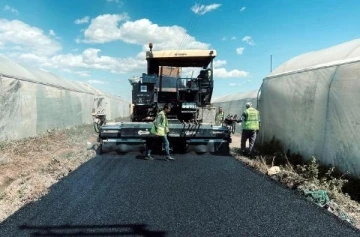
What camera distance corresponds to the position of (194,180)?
21.4 feet

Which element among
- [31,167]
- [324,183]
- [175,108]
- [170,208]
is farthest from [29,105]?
[324,183]

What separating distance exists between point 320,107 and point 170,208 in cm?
450

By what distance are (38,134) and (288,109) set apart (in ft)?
30.3

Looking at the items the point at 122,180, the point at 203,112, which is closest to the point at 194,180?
the point at 122,180

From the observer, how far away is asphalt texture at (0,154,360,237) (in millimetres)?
4020

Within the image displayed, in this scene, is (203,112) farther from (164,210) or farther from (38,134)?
(38,134)

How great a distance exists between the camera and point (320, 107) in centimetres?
755

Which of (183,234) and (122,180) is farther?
(122,180)

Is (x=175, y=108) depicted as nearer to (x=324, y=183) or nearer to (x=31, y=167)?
(x=31, y=167)

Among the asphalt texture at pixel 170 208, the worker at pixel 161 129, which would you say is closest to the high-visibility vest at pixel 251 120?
the worker at pixel 161 129

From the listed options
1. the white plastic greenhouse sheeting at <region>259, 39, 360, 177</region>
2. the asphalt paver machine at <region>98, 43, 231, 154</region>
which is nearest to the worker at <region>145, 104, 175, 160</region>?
the asphalt paver machine at <region>98, 43, 231, 154</region>

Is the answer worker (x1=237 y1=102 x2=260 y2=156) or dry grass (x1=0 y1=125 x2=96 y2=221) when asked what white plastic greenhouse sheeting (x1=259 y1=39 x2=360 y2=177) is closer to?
worker (x1=237 y1=102 x2=260 y2=156)

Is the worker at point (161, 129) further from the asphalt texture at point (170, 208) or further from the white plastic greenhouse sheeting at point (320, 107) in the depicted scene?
the white plastic greenhouse sheeting at point (320, 107)

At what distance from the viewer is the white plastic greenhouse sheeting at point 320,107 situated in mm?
6371
